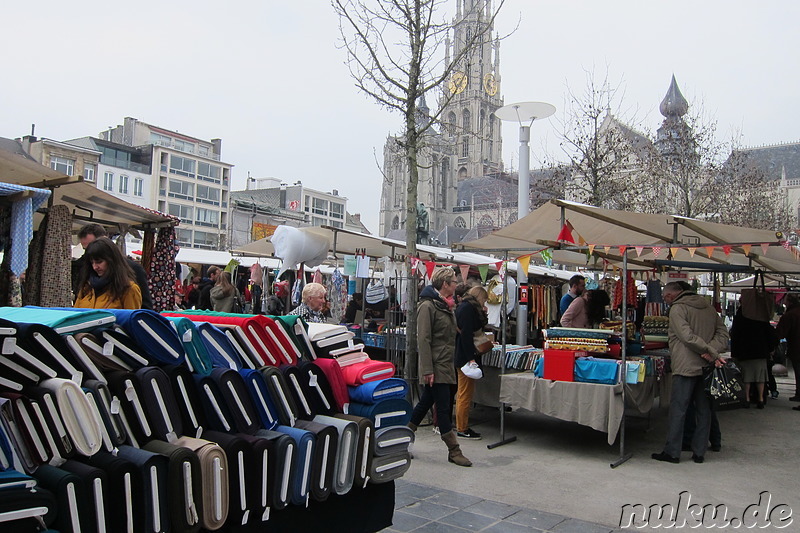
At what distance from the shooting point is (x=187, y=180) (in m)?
61.6

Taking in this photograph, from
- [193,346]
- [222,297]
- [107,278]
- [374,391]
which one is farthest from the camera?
[222,297]

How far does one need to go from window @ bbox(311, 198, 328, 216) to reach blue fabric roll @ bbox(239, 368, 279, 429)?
8086 cm

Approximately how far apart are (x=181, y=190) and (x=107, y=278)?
61.1 meters

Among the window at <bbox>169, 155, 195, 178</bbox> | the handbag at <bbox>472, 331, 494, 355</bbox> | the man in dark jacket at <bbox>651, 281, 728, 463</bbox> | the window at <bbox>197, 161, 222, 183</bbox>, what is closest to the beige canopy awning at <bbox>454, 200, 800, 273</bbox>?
the man in dark jacket at <bbox>651, 281, 728, 463</bbox>

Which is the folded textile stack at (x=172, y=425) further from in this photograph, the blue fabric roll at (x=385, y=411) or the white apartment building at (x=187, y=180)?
the white apartment building at (x=187, y=180)

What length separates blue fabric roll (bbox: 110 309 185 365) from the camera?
7.89ft

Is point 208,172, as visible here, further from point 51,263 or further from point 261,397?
point 261,397

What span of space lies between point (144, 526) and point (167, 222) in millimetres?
5315

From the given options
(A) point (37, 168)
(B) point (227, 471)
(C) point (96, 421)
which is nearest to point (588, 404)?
(B) point (227, 471)

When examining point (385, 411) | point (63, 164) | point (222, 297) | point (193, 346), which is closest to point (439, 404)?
point (385, 411)

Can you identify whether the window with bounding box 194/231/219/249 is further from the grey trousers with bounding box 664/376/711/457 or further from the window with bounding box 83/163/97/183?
the grey trousers with bounding box 664/376/711/457

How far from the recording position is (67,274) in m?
5.70

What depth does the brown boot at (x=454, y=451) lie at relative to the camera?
5.62 m

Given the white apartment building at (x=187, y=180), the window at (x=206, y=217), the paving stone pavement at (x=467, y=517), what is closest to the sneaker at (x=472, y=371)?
the paving stone pavement at (x=467, y=517)
